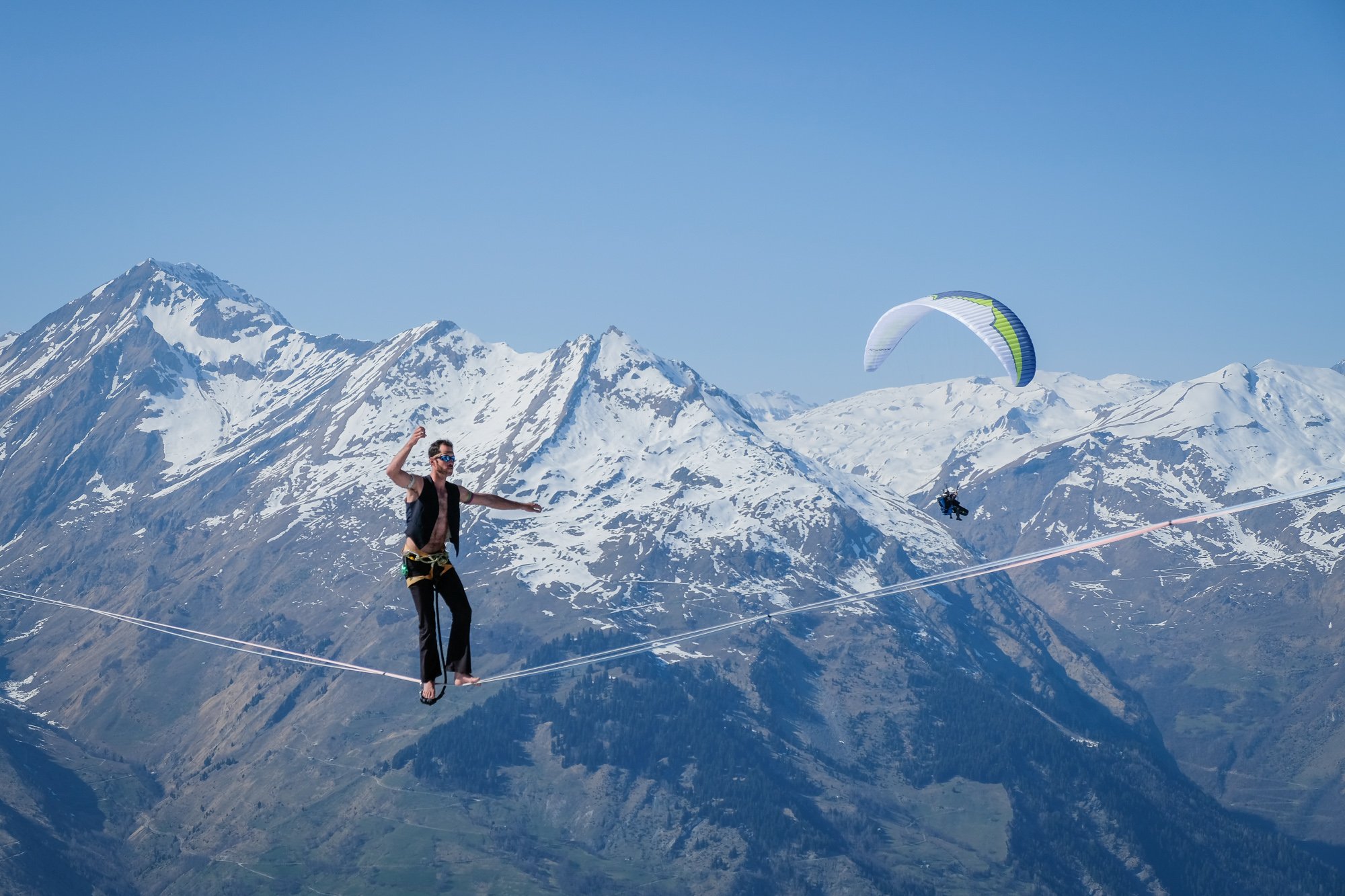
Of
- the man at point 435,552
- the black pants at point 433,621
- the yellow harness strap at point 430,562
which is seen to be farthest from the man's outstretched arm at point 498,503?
the black pants at point 433,621

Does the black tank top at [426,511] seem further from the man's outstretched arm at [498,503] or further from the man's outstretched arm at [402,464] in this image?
the man's outstretched arm at [402,464]

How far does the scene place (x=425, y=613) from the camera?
34375 millimetres

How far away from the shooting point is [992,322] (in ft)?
322

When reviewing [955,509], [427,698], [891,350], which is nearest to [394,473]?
[427,698]

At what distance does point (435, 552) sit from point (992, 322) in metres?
71.3

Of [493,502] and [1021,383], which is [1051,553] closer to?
[493,502]

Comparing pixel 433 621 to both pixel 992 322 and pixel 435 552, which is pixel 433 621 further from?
pixel 992 322

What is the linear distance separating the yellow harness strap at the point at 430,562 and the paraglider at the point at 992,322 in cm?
6556

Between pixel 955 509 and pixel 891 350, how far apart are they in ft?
89.3

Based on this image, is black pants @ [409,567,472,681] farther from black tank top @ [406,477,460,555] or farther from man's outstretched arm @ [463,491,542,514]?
man's outstretched arm @ [463,491,542,514]

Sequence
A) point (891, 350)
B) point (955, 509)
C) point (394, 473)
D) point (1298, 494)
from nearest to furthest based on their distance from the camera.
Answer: point (394, 473) < point (1298, 494) < point (955, 509) < point (891, 350)

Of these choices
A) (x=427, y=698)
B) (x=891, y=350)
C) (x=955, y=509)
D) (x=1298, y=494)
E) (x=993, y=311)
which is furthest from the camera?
(x=891, y=350)

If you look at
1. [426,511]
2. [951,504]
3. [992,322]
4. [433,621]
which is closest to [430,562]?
[426,511]

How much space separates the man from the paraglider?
2553 inches
